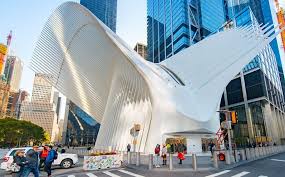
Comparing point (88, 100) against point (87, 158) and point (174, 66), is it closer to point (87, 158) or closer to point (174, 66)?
point (174, 66)

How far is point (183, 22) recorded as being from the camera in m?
73.4

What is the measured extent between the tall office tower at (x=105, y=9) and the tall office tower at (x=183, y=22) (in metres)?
94.6

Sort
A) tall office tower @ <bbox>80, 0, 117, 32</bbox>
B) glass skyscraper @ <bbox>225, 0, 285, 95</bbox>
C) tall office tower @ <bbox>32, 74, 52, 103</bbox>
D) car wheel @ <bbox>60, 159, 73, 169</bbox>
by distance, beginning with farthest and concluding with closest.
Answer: tall office tower @ <bbox>80, 0, 117, 32</bbox> < tall office tower @ <bbox>32, 74, 52, 103</bbox> < glass skyscraper @ <bbox>225, 0, 285, 95</bbox> < car wheel @ <bbox>60, 159, 73, 169</bbox>

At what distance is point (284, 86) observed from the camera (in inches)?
3452

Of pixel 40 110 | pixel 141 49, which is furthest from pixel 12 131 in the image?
pixel 141 49

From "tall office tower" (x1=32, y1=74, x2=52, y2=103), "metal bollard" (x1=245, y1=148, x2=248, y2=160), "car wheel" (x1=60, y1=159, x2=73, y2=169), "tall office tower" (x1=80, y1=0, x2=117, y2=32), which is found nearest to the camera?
"car wheel" (x1=60, y1=159, x2=73, y2=169)

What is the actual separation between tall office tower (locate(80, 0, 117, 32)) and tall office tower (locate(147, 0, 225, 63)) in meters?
94.6

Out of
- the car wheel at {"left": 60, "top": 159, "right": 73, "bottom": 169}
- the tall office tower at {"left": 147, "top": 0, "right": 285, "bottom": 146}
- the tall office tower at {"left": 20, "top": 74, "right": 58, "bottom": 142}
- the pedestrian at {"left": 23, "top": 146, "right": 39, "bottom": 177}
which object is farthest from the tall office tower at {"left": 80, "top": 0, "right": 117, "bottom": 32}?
the pedestrian at {"left": 23, "top": 146, "right": 39, "bottom": 177}

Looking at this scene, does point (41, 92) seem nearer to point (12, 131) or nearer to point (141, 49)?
point (141, 49)

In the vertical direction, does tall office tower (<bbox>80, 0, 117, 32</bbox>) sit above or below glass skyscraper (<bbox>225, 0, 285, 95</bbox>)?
above

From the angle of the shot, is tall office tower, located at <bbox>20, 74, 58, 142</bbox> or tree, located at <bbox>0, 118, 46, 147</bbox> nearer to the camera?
tree, located at <bbox>0, 118, 46, 147</bbox>

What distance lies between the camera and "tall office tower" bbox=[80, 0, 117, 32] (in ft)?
570

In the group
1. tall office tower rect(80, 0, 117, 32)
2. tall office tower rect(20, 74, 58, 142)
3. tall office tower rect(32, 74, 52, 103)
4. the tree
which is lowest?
the tree

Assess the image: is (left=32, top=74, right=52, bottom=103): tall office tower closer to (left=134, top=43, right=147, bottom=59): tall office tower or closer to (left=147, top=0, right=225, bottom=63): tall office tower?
(left=134, top=43, right=147, bottom=59): tall office tower
